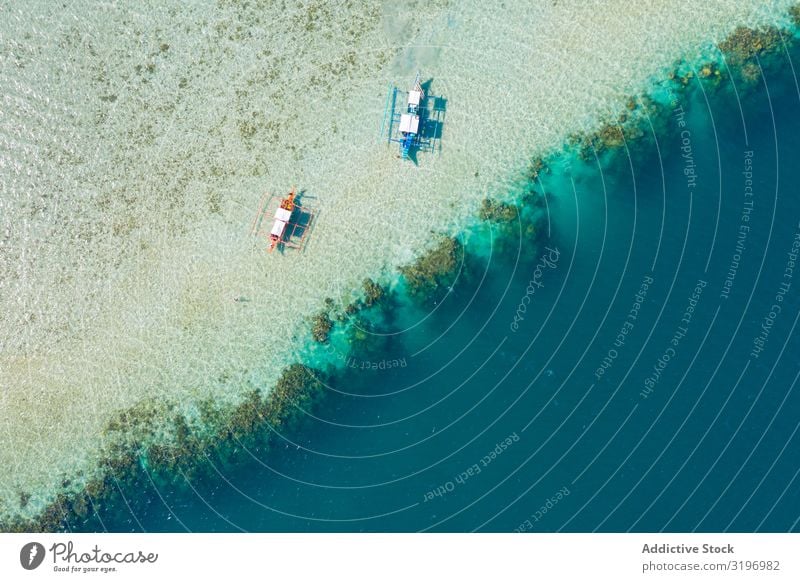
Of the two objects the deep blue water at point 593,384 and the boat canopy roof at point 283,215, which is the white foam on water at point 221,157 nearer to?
the boat canopy roof at point 283,215

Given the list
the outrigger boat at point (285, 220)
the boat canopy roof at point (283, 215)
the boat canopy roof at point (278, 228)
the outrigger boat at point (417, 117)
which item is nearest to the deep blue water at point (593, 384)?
the outrigger boat at point (417, 117)

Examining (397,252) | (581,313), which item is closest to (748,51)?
(581,313)

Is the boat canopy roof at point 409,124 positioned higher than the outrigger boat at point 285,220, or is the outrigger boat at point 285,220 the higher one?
the boat canopy roof at point 409,124

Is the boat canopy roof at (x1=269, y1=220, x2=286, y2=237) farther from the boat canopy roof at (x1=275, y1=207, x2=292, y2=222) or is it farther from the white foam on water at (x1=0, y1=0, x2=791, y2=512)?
the white foam on water at (x1=0, y1=0, x2=791, y2=512)

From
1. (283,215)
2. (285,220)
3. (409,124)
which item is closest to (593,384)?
(409,124)

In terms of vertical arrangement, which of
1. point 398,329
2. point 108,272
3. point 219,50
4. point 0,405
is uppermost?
point 219,50

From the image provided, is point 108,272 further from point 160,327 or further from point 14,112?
point 14,112

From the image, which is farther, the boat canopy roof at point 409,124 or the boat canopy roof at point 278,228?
the boat canopy roof at point 409,124
